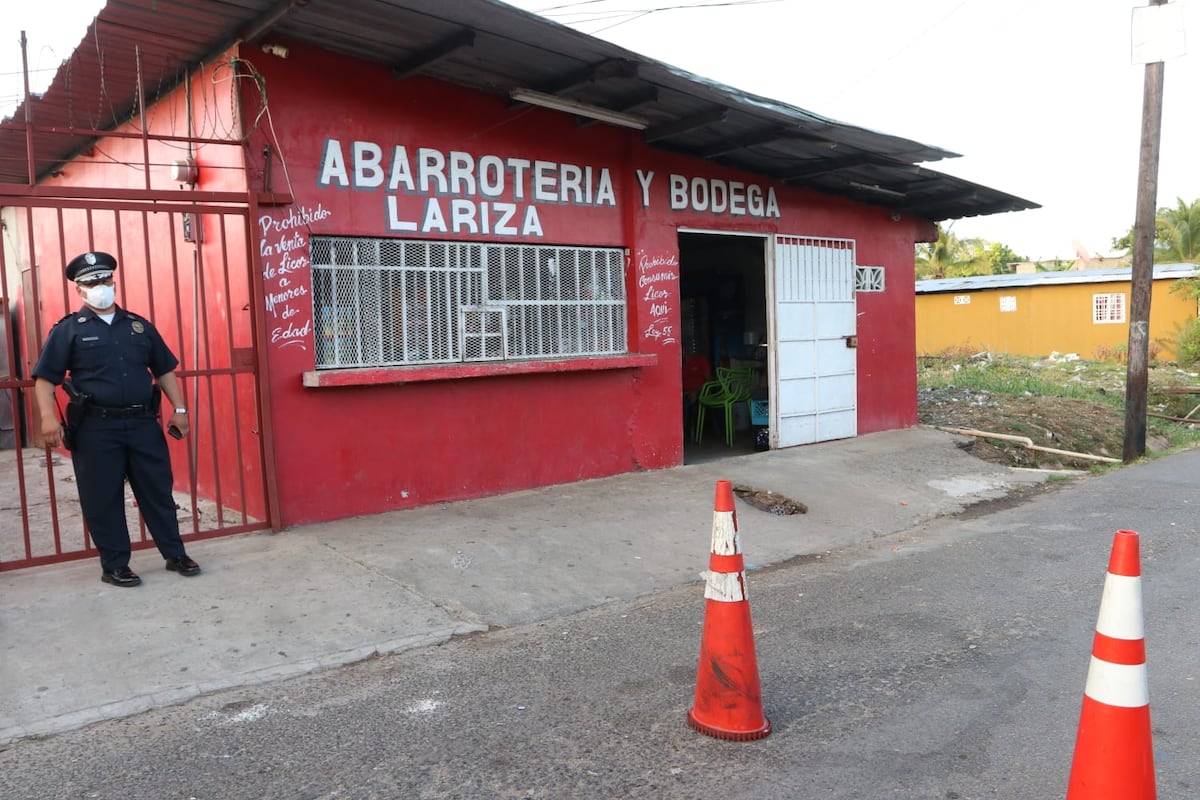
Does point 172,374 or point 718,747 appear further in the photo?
point 172,374

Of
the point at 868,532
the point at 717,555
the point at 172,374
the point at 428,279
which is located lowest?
the point at 868,532

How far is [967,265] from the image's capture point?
39.0 metres

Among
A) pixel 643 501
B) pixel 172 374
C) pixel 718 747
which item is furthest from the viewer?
pixel 643 501

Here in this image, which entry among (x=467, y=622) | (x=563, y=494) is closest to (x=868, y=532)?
(x=563, y=494)

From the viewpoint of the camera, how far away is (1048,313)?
1070 inches

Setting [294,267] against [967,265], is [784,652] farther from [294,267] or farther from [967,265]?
[967,265]

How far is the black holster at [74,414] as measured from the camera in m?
4.81

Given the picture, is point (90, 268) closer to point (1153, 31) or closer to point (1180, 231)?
point (1153, 31)

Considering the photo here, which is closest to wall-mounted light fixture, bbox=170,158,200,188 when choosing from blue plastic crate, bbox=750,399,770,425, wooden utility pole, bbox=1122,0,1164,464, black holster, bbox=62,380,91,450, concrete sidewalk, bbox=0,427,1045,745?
black holster, bbox=62,380,91,450

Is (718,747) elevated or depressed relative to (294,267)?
depressed

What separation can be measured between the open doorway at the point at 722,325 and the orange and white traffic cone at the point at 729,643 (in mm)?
7875

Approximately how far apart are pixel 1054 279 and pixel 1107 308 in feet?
5.52

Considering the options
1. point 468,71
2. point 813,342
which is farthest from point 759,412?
point 468,71

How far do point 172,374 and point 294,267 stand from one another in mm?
1300
